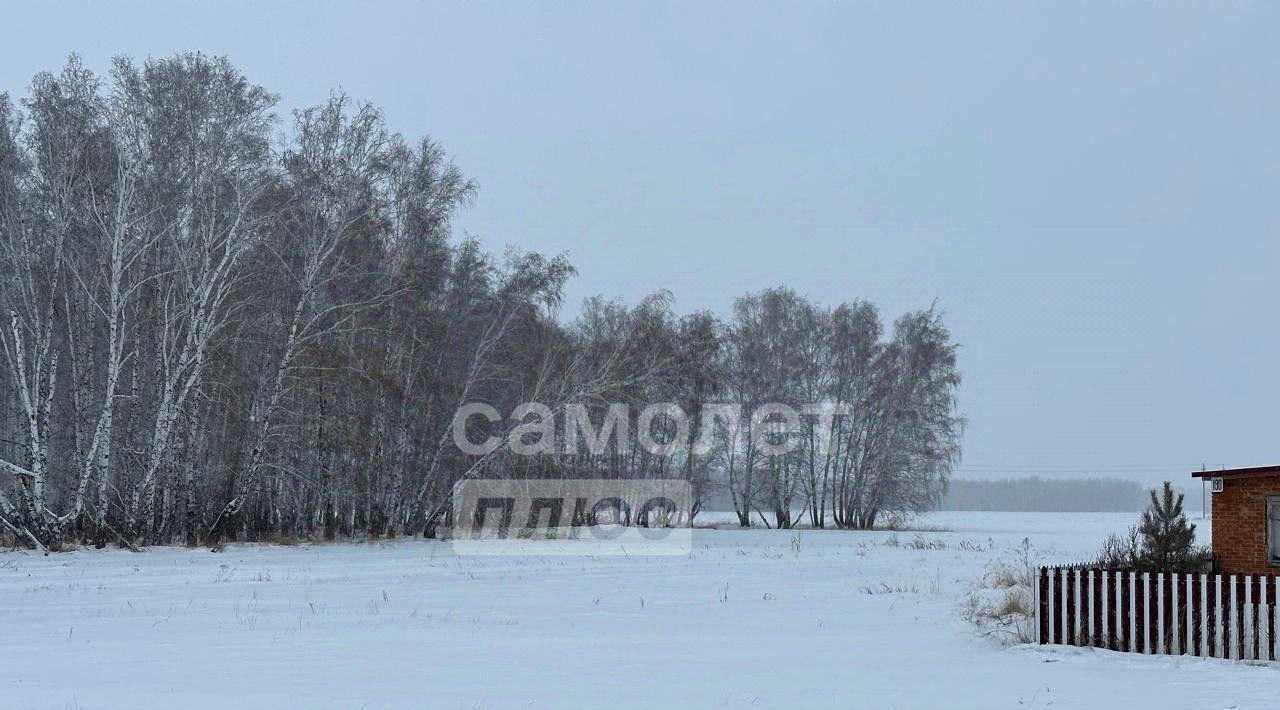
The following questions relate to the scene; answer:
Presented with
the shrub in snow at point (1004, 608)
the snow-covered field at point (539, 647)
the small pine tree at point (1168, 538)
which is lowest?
the snow-covered field at point (539, 647)

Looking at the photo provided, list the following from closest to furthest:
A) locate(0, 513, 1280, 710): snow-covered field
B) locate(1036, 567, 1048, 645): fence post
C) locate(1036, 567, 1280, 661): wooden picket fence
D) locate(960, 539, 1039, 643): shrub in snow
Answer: locate(0, 513, 1280, 710): snow-covered field
locate(1036, 567, 1280, 661): wooden picket fence
locate(1036, 567, 1048, 645): fence post
locate(960, 539, 1039, 643): shrub in snow

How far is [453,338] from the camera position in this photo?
124ft

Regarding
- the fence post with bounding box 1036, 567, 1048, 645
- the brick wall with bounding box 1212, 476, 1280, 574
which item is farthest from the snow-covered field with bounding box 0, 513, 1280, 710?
the brick wall with bounding box 1212, 476, 1280, 574

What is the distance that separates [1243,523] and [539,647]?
16.2 meters

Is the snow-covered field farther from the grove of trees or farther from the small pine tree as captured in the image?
the grove of trees

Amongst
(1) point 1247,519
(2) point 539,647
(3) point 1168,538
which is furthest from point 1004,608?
(1) point 1247,519

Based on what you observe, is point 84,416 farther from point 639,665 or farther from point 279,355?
point 639,665

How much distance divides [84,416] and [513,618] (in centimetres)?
1855

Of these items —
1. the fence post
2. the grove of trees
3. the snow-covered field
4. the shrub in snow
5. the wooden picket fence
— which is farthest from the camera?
the grove of trees

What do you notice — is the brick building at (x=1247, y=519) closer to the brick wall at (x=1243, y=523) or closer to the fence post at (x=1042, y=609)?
the brick wall at (x=1243, y=523)

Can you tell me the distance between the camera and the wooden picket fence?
11234mm

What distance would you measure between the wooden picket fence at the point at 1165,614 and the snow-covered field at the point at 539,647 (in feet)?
1.56

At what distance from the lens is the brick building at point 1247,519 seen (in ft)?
72.4

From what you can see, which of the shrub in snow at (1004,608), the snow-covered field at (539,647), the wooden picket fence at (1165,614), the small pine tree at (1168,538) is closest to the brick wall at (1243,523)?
the small pine tree at (1168,538)
